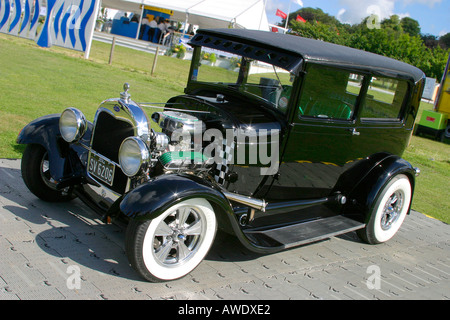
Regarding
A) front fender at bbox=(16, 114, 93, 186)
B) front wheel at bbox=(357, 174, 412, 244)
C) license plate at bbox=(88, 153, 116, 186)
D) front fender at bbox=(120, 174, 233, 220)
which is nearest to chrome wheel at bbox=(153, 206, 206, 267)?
front fender at bbox=(120, 174, 233, 220)

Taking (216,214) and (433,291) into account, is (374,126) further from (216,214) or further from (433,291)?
(216,214)

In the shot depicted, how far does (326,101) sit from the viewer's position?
3.97 meters

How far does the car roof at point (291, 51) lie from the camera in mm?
3617

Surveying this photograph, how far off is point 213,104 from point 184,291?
1593 mm

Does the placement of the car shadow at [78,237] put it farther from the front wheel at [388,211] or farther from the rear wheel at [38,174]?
the front wheel at [388,211]

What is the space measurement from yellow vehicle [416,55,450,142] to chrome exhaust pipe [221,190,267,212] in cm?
1210

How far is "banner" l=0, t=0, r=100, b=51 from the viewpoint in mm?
13430

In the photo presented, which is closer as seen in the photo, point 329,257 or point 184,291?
point 184,291

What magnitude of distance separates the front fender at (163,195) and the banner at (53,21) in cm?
1172

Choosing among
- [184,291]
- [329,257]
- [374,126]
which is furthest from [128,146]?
[374,126]

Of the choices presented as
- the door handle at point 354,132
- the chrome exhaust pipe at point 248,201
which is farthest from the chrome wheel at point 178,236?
the door handle at point 354,132

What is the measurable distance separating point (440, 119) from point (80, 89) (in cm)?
1083

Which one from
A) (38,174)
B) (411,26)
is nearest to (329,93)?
(38,174)

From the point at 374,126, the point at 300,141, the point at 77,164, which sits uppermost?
the point at 374,126
